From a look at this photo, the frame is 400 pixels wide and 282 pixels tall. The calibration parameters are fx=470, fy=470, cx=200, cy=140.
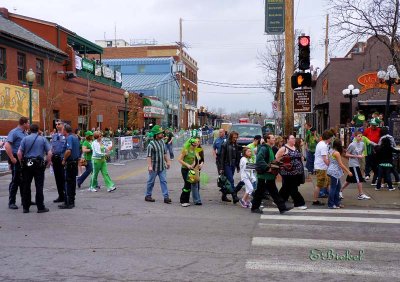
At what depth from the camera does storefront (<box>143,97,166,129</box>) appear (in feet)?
156

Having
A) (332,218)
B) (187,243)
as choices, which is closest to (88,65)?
(332,218)

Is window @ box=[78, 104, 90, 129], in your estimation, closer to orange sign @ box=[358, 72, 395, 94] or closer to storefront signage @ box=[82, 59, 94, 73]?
storefront signage @ box=[82, 59, 94, 73]

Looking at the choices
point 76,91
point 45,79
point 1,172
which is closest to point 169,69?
point 76,91

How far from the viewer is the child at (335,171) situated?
1002cm

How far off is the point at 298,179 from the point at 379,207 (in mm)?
2134

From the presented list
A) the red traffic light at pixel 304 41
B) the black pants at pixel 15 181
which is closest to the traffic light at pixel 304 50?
the red traffic light at pixel 304 41

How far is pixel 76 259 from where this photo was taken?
6176 mm

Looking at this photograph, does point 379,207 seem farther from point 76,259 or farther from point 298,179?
point 76,259

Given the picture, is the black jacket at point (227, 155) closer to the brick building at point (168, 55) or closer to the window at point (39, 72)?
the window at point (39, 72)

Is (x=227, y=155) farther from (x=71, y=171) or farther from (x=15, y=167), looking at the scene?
(x=15, y=167)

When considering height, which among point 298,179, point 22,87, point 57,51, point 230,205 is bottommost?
point 230,205

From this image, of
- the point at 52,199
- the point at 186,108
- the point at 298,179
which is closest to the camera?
the point at 298,179

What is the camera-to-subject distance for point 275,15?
14.9 m

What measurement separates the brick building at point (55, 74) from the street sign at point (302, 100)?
14.3 metres
